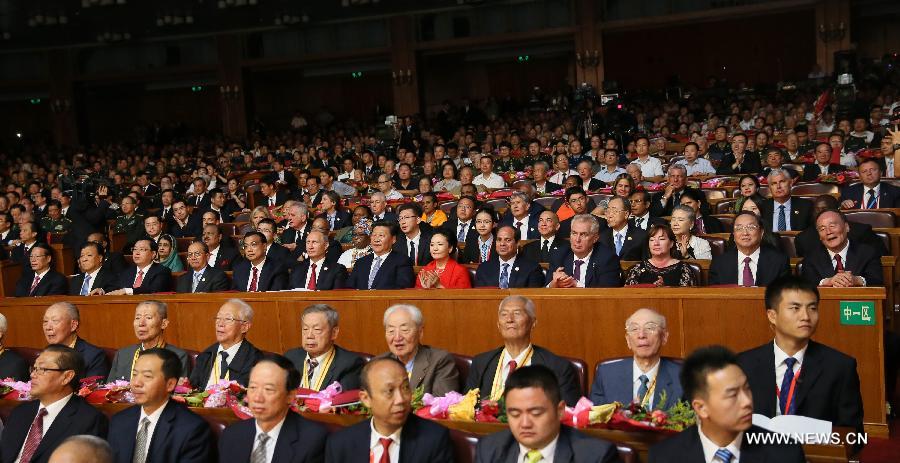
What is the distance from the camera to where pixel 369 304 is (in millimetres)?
5688

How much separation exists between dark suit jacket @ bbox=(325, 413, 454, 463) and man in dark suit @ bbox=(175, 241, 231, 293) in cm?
384

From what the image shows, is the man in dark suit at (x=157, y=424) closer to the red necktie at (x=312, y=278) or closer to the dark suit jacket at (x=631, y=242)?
the red necktie at (x=312, y=278)

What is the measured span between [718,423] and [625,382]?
1079 mm

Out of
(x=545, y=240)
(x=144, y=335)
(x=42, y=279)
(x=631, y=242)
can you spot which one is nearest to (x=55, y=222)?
(x=42, y=279)

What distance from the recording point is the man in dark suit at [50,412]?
4.25 m

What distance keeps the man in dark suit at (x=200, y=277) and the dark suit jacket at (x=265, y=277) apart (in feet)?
0.35

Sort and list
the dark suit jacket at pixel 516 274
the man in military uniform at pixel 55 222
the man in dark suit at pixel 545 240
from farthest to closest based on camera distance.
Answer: the man in military uniform at pixel 55 222, the man in dark suit at pixel 545 240, the dark suit jacket at pixel 516 274

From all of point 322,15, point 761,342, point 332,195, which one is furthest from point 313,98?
point 761,342

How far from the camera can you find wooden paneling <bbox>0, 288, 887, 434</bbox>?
15.0 ft

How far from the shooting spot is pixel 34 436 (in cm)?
430

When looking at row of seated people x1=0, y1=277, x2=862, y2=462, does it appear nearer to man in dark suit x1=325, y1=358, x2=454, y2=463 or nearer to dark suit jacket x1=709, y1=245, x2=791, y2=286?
man in dark suit x1=325, y1=358, x2=454, y2=463

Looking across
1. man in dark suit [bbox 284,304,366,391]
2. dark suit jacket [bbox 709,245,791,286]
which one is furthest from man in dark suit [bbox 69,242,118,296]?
dark suit jacket [bbox 709,245,791,286]

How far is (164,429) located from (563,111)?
1307cm

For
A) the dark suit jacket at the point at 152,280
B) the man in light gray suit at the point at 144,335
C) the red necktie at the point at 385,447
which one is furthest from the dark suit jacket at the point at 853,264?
the dark suit jacket at the point at 152,280
